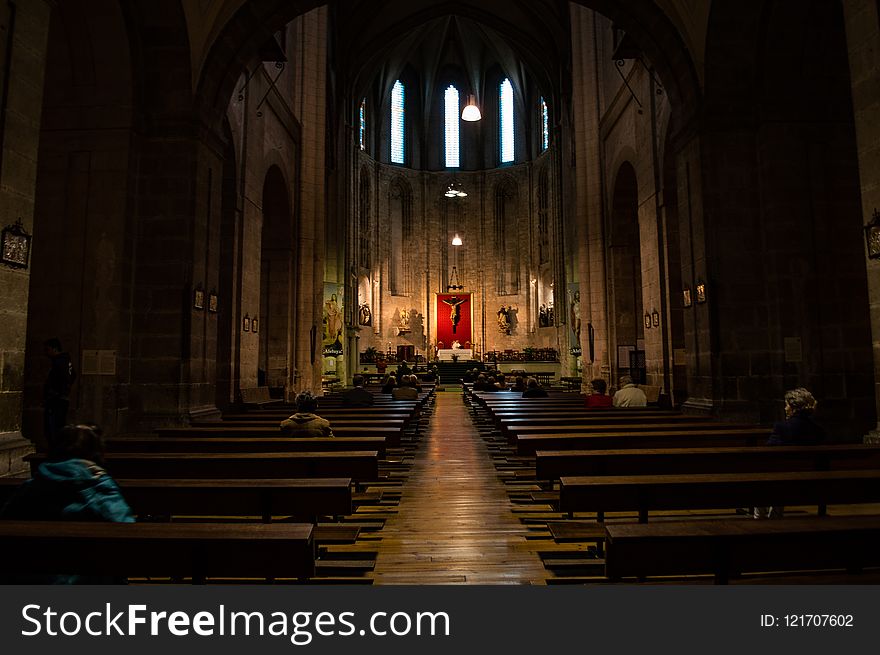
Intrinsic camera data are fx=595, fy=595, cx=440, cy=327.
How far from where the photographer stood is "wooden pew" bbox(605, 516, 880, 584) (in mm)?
2174

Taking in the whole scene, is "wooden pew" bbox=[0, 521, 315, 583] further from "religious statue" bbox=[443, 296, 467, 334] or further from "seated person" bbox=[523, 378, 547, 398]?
"religious statue" bbox=[443, 296, 467, 334]

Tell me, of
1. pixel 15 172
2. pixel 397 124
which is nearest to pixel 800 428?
pixel 15 172

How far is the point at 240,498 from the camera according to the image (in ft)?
11.0

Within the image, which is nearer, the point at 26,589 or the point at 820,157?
the point at 26,589

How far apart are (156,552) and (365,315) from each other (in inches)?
1105

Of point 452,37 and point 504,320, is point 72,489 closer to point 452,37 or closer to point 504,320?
point 504,320

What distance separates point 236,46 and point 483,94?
2732 centimetres

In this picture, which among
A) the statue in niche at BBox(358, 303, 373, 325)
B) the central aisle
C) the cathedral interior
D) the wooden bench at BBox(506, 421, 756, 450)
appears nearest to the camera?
the central aisle

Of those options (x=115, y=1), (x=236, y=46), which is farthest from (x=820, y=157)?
(x=115, y=1)

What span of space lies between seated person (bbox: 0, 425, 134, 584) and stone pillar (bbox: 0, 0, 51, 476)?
8.59 ft

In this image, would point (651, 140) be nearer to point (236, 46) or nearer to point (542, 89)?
point (236, 46)

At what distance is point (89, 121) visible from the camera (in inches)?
321

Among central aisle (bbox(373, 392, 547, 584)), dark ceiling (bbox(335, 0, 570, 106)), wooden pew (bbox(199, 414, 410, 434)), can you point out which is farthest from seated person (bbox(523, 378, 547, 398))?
dark ceiling (bbox(335, 0, 570, 106))

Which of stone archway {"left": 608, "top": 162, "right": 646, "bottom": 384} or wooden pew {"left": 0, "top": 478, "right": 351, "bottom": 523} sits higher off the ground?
stone archway {"left": 608, "top": 162, "right": 646, "bottom": 384}
